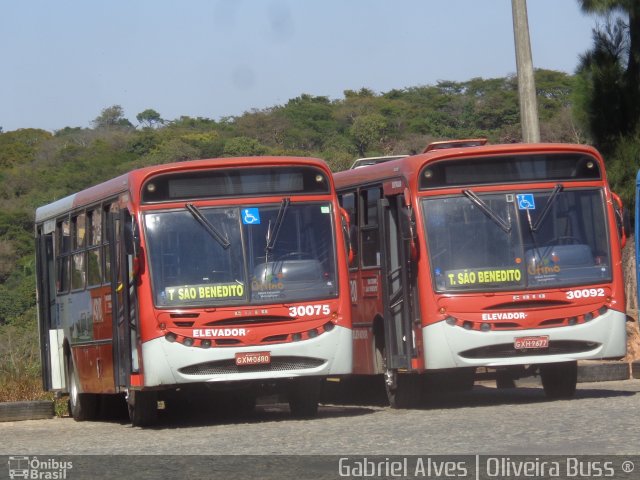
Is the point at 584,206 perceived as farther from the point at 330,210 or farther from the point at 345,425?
the point at 345,425

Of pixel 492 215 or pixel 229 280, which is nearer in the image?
pixel 229 280

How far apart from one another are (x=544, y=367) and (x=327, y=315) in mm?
2853

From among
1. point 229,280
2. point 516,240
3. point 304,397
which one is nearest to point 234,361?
point 229,280

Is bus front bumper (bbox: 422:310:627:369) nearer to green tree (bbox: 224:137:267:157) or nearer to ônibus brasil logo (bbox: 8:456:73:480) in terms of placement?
ônibus brasil logo (bbox: 8:456:73:480)

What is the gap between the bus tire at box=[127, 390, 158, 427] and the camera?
50.2 ft

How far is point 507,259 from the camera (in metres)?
15.4

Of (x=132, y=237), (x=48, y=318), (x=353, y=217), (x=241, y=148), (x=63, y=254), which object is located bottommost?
(x=48, y=318)

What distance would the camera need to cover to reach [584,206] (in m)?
15.7

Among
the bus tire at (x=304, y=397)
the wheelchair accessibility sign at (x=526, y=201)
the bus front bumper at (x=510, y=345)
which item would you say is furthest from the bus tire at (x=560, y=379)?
the bus tire at (x=304, y=397)

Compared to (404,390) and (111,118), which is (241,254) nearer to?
(404,390)

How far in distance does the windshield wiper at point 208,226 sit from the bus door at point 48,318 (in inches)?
189

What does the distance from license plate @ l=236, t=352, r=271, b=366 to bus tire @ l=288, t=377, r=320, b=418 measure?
3.41 ft

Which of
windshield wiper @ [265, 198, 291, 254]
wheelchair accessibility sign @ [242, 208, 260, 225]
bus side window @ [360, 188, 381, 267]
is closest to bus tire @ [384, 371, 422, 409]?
bus side window @ [360, 188, 381, 267]

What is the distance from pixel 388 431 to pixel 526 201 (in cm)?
382
